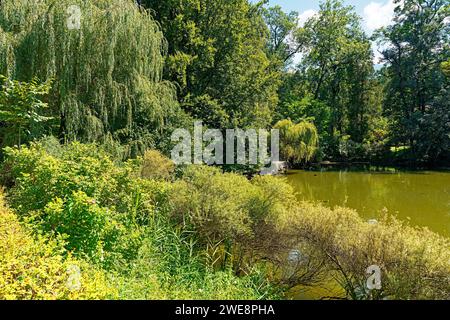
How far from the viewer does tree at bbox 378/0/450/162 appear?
74.6 feet

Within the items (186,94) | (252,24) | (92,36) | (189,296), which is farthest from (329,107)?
(189,296)

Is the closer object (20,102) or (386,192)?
(20,102)

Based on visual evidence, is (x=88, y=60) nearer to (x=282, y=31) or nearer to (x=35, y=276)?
(x=35, y=276)

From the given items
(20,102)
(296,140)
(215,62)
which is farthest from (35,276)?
(296,140)

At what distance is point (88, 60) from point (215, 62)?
7.96m

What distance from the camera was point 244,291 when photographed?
4.21m

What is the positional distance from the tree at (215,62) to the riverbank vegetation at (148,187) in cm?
6

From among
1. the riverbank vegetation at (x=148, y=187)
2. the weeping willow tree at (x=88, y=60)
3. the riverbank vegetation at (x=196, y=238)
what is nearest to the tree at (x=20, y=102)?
the riverbank vegetation at (x=148, y=187)

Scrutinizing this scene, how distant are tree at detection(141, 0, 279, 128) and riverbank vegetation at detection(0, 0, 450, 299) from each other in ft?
0.19

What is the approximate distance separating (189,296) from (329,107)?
2521 cm

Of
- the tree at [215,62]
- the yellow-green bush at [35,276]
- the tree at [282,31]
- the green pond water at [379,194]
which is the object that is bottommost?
the green pond water at [379,194]

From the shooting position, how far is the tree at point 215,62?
1368cm

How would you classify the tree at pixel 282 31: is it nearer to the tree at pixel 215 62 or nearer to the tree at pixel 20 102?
the tree at pixel 215 62

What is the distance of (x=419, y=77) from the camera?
24.0 metres
